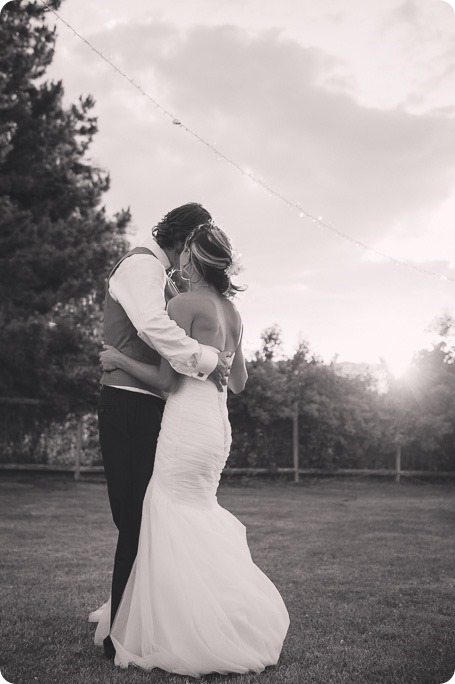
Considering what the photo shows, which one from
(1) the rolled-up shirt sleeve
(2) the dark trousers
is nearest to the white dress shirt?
(1) the rolled-up shirt sleeve

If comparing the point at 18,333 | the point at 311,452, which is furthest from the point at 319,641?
the point at 311,452

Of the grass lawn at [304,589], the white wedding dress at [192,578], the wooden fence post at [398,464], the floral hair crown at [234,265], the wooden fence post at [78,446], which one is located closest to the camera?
the white wedding dress at [192,578]

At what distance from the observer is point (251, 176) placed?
9.62 m

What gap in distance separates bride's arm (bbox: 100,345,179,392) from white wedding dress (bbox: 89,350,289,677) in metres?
0.10

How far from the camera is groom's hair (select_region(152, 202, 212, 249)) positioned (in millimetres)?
3320

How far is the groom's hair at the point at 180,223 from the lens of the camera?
131 inches

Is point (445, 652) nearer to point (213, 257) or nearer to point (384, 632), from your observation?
point (384, 632)

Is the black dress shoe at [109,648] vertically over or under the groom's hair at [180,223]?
under

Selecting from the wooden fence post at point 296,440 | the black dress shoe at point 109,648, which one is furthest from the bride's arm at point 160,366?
the wooden fence post at point 296,440

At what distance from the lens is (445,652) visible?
10.8ft

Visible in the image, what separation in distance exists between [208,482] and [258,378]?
36.3 ft

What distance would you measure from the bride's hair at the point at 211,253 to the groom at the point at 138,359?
96 mm

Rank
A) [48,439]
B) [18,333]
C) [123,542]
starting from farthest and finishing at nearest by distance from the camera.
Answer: [48,439], [18,333], [123,542]

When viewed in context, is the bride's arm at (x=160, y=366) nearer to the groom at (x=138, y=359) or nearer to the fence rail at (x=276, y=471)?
the groom at (x=138, y=359)
